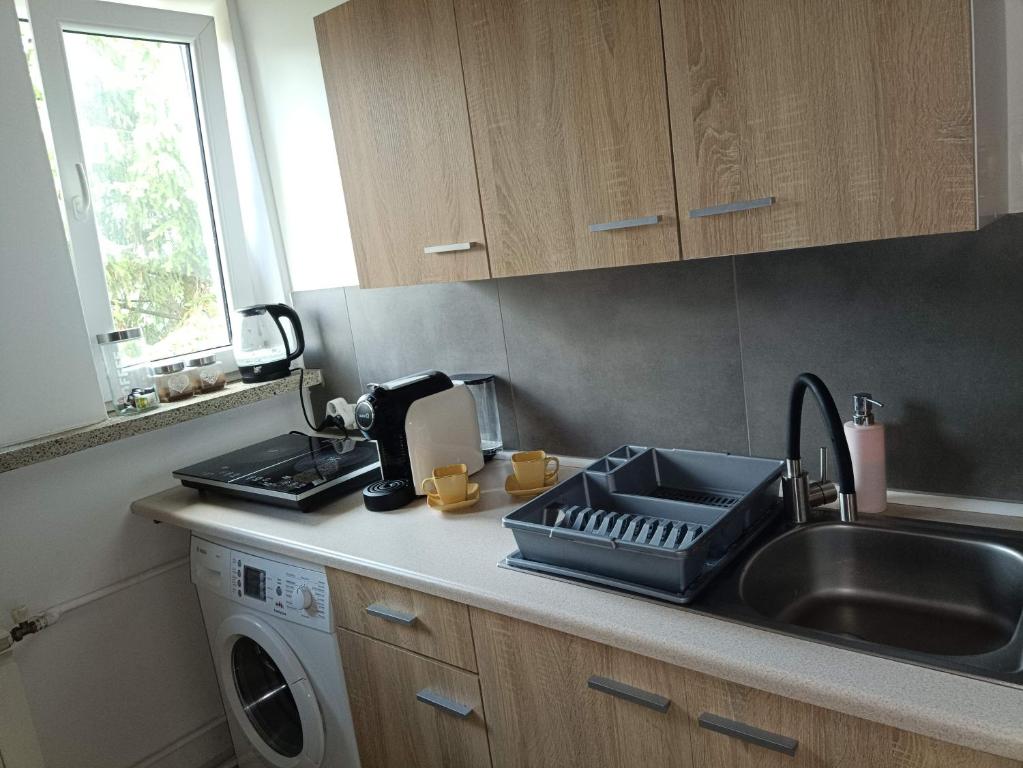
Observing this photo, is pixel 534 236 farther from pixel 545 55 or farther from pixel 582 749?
pixel 582 749

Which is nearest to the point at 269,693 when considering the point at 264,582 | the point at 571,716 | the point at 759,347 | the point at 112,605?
the point at 264,582

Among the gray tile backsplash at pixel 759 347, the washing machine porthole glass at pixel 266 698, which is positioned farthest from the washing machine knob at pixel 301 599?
the gray tile backsplash at pixel 759 347

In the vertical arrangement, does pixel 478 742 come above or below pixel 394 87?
below

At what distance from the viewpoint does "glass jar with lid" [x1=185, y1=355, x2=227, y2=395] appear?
242 centimetres

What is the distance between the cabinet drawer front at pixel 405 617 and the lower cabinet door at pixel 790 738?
48cm

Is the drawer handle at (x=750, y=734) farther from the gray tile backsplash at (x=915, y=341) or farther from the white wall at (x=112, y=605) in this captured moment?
the white wall at (x=112, y=605)

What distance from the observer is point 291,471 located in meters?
2.12

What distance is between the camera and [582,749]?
4.43ft

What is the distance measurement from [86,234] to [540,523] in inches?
63.9

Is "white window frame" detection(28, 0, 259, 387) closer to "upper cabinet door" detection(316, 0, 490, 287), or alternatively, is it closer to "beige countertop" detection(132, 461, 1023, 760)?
"beige countertop" detection(132, 461, 1023, 760)

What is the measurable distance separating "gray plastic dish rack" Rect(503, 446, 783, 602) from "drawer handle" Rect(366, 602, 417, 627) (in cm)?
27

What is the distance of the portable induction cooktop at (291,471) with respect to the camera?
6.44 ft

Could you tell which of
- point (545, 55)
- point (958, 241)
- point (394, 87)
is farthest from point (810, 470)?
point (394, 87)

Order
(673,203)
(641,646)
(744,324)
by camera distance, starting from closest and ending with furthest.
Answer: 1. (641,646)
2. (673,203)
3. (744,324)
